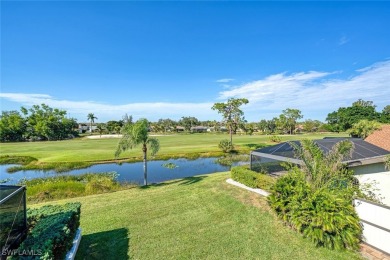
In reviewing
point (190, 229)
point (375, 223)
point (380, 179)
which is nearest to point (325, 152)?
point (380, 179)

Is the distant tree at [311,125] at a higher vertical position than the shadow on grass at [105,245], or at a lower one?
higher

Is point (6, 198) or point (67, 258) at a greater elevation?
point (6, 198)

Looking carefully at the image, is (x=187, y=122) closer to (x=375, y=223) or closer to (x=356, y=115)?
(x=356, y=115)

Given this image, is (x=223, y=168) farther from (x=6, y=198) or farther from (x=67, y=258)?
(x=6, y=198)

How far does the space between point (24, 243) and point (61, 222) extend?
94 cm

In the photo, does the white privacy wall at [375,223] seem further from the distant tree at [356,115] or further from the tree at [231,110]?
the distant tree at [356,115]

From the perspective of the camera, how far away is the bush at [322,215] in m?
6.35

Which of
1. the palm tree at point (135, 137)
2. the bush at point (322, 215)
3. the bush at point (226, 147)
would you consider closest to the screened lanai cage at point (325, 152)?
the bush at point (322, 215)

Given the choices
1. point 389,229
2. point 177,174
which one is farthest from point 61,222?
point 177,174

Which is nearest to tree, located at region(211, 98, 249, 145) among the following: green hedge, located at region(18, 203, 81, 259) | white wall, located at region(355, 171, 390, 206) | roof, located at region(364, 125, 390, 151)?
roof, located at region(364, 125, 390, 151)

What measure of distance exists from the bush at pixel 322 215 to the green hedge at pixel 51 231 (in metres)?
6.74

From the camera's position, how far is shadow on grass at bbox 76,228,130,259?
20.3 feet

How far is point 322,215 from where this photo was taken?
257 inches

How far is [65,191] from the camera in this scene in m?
13.7
